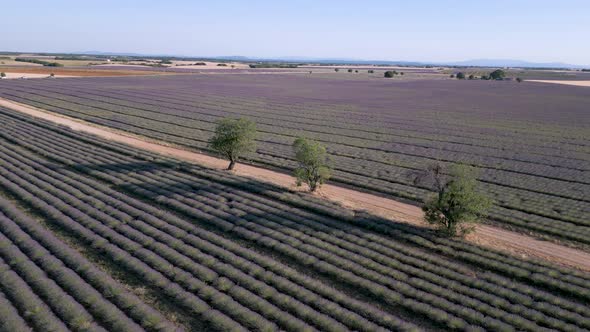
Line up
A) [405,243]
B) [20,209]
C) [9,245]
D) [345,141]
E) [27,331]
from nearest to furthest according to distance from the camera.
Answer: [27,331] → [9,245] → [405,243] → [20,209] → [345,141]

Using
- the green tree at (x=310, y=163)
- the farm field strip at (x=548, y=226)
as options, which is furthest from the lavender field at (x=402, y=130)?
the green tree at (x=310, y=163)

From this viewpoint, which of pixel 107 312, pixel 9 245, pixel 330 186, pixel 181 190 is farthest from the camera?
pixel 330 186

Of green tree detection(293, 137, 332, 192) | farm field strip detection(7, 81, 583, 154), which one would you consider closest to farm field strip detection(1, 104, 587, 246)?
green tree detection(293, 137, 332, 192)

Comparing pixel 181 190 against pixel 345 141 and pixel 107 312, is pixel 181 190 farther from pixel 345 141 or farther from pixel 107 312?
pixel 345 141

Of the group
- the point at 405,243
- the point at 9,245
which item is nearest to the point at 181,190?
the point at 9,245

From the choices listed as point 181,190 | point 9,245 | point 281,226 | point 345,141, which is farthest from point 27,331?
point 345,141

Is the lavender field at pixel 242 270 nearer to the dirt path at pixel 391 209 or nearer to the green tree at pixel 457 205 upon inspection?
the green tree at pixel 457 205

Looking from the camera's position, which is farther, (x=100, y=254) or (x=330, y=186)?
(x=330, y=186)

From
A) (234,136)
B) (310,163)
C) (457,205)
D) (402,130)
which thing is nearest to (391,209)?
(457,205)
